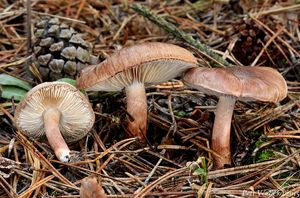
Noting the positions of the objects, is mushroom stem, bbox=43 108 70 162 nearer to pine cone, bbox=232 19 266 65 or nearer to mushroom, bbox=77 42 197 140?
mushroom, bbox=77 42 197 140

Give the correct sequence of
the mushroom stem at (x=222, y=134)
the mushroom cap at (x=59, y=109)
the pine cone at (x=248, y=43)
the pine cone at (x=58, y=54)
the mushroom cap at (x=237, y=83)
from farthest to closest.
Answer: the pine cone at (x=248, y=43)
the pine cone at (x=58, y=54)
the mushroom stem at (x=222, y=134)
the mushroom cap at (x=59, y=109)
the mushroom cap at (x=237, y=83)

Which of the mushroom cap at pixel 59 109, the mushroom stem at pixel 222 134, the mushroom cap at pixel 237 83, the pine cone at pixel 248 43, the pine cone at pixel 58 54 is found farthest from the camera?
the pine cone at pixel 248 43

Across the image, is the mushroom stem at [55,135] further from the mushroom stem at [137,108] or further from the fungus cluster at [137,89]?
the mushroom stem at [137,108]

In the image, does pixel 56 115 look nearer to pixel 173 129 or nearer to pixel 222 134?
pixel 173 129

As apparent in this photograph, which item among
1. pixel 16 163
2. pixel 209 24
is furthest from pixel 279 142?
pixel 209 24

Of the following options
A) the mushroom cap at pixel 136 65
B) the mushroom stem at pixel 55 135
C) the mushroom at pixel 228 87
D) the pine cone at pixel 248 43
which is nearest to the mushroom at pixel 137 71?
the mushroom cap at pixel 136 65

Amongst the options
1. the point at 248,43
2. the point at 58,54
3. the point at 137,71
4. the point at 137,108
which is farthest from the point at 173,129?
the point at 248,43

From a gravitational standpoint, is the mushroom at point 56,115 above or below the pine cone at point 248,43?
below
